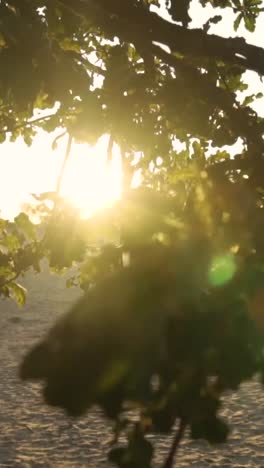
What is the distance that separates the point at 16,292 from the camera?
13.7ft

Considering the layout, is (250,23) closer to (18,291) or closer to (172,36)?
(172,36)

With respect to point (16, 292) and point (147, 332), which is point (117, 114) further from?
point (147, 332)

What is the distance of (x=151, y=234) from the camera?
5.50 feet

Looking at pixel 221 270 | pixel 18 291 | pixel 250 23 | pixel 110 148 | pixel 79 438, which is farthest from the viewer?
pixel 79 438

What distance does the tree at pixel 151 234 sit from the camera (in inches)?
38.7

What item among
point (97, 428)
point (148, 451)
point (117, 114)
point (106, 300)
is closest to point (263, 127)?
point (117, 114)

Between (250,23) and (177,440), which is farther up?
(250,23)

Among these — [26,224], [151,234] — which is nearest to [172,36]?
[26,224]

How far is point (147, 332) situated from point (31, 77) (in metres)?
2.64

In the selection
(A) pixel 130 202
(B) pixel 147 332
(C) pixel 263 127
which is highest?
(C) pixel 263 127

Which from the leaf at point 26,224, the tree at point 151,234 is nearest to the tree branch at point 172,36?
the tree at point 151,234

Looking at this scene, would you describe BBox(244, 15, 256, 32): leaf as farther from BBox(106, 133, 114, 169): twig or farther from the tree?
BBox(106, 133, 114, 169): twig

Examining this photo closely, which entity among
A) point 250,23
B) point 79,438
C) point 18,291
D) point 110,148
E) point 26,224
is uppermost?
point 250,23

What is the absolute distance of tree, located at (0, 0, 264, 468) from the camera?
98 cm
